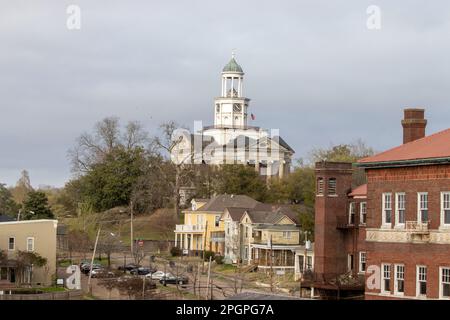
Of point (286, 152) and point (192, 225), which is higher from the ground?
point (286, 152)

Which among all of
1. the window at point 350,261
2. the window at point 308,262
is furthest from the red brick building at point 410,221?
the window at point 308,262

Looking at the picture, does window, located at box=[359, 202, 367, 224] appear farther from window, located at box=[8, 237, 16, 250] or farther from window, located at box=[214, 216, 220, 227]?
window, located at box=[214, 216, 220, 227]

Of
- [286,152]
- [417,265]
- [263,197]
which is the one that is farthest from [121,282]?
[286,152]

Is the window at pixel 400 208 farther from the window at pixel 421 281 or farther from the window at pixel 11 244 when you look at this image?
the window at pixel 11 244

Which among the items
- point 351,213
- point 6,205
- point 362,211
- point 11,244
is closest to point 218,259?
point 11,244

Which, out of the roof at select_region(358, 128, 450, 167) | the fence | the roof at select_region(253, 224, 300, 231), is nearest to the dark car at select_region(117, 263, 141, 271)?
the roof at select_region(253, 224, 300, 231)

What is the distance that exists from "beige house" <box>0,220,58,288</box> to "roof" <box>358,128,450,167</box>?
36042mm

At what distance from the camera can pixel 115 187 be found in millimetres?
136375

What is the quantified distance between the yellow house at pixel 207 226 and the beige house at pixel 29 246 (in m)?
26.9

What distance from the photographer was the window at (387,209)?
52812mm

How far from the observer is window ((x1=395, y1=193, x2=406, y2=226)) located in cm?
5176

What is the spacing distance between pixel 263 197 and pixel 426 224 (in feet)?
258

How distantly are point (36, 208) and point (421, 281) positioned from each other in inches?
2920
